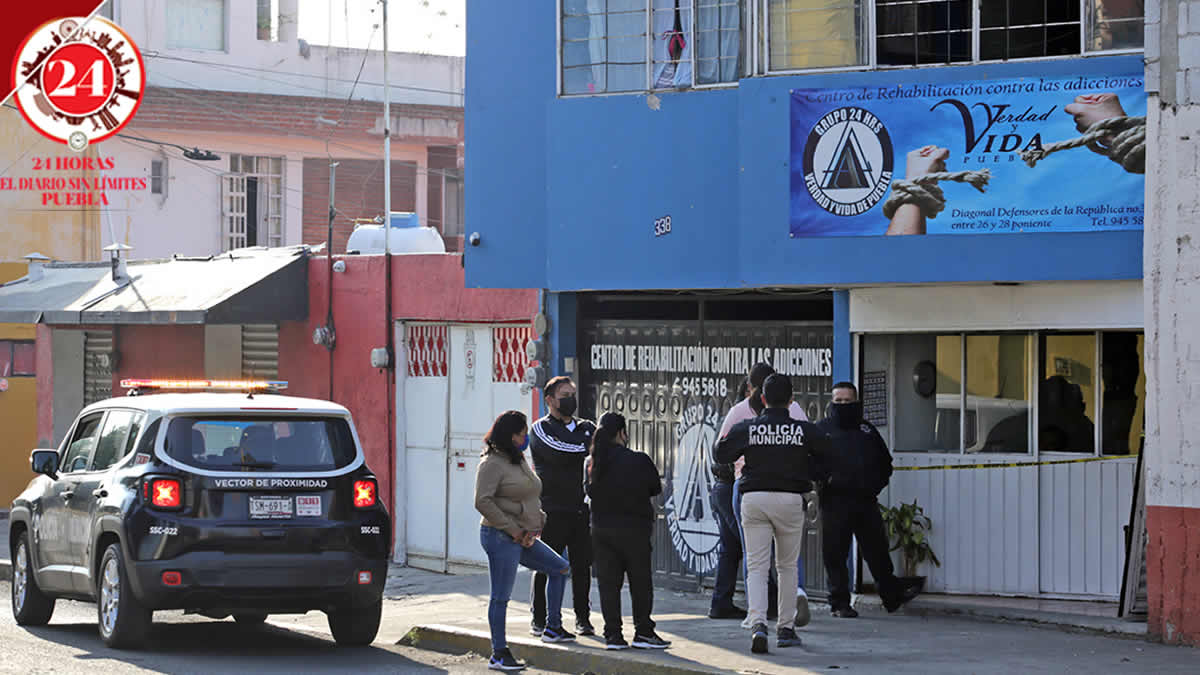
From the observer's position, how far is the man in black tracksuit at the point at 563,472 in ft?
37.7

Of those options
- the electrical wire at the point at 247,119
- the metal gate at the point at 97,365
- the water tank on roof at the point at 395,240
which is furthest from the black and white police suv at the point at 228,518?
the electrical wire at the point at 247,119

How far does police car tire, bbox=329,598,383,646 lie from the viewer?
39.5ft

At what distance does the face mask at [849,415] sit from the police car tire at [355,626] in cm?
353

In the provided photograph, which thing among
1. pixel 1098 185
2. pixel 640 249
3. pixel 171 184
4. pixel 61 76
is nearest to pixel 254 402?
pixel 640 249

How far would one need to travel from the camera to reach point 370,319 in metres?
18.4

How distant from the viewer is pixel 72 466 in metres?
12.8

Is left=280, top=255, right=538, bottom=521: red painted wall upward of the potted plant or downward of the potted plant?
upward

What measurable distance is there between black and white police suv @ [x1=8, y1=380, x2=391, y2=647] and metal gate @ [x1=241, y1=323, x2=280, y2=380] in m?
7.86

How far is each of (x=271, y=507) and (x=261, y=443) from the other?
50cm

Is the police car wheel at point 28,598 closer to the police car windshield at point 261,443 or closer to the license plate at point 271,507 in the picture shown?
the police car windshield at point 261,443

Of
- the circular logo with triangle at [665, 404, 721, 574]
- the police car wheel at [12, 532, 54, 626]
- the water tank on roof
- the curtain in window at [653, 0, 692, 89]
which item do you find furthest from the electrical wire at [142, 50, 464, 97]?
the police car wheel at [12, 532, 54, 626]

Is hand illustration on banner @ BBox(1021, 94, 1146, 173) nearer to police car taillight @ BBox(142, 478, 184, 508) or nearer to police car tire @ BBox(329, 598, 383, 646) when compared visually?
police car tire @ BBox(329, 598, 383, 646)

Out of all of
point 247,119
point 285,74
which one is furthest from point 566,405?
point 285,74

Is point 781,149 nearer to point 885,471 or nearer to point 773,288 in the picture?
point 773,288
